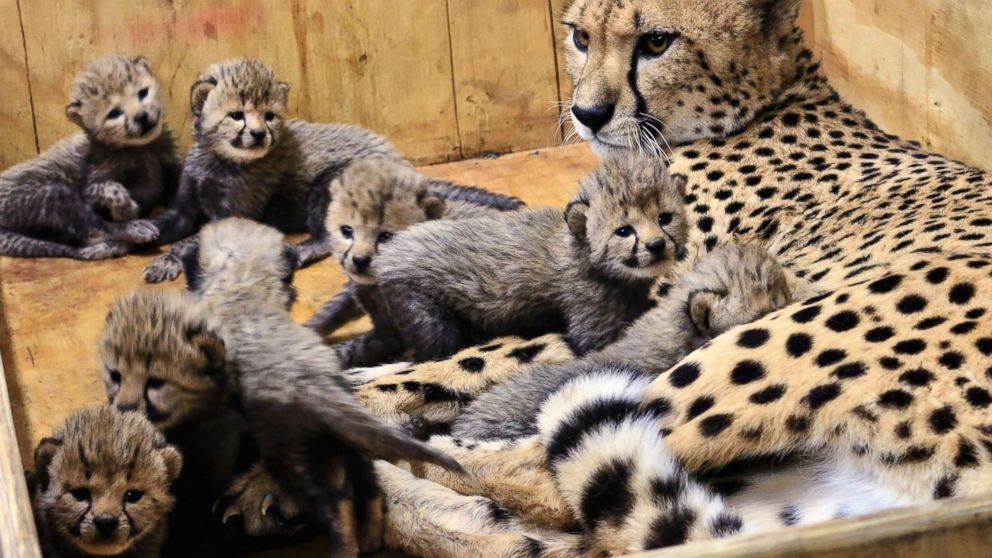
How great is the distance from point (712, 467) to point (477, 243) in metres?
0.83

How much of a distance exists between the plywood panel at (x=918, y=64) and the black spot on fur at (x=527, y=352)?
45.0 inches

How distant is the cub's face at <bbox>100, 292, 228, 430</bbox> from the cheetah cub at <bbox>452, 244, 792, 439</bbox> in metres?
0.52

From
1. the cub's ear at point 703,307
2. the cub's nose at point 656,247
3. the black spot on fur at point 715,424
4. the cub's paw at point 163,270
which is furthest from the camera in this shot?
the cub's paw at point 163,270

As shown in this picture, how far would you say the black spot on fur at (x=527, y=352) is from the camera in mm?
2705

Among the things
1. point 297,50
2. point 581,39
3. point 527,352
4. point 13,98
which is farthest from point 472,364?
point 13,98

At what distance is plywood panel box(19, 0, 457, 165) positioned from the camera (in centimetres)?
369

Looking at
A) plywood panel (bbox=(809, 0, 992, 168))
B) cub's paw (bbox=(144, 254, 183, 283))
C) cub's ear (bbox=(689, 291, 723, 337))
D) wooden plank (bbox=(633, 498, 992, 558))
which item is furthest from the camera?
cub's paw (bbox=(144, 254, 183, 283))

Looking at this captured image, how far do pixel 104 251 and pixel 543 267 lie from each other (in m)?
1.27

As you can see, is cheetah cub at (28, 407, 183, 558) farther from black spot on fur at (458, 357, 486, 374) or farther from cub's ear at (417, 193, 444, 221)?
cub's ear at (417, 193, 444, 221)

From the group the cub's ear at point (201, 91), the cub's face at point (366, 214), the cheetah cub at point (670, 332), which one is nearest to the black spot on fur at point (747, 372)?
the cheetah cub at point (670, 332)

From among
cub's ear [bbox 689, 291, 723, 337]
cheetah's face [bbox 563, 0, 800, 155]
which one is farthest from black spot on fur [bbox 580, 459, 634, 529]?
cheetah's face [bbox 563, 0, 800, 155]

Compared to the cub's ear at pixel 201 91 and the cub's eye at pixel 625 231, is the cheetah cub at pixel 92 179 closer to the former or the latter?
the cub's ear at pixel 201 91

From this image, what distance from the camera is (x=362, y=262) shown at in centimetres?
283

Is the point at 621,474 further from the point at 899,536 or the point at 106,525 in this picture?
the point at 106,525
